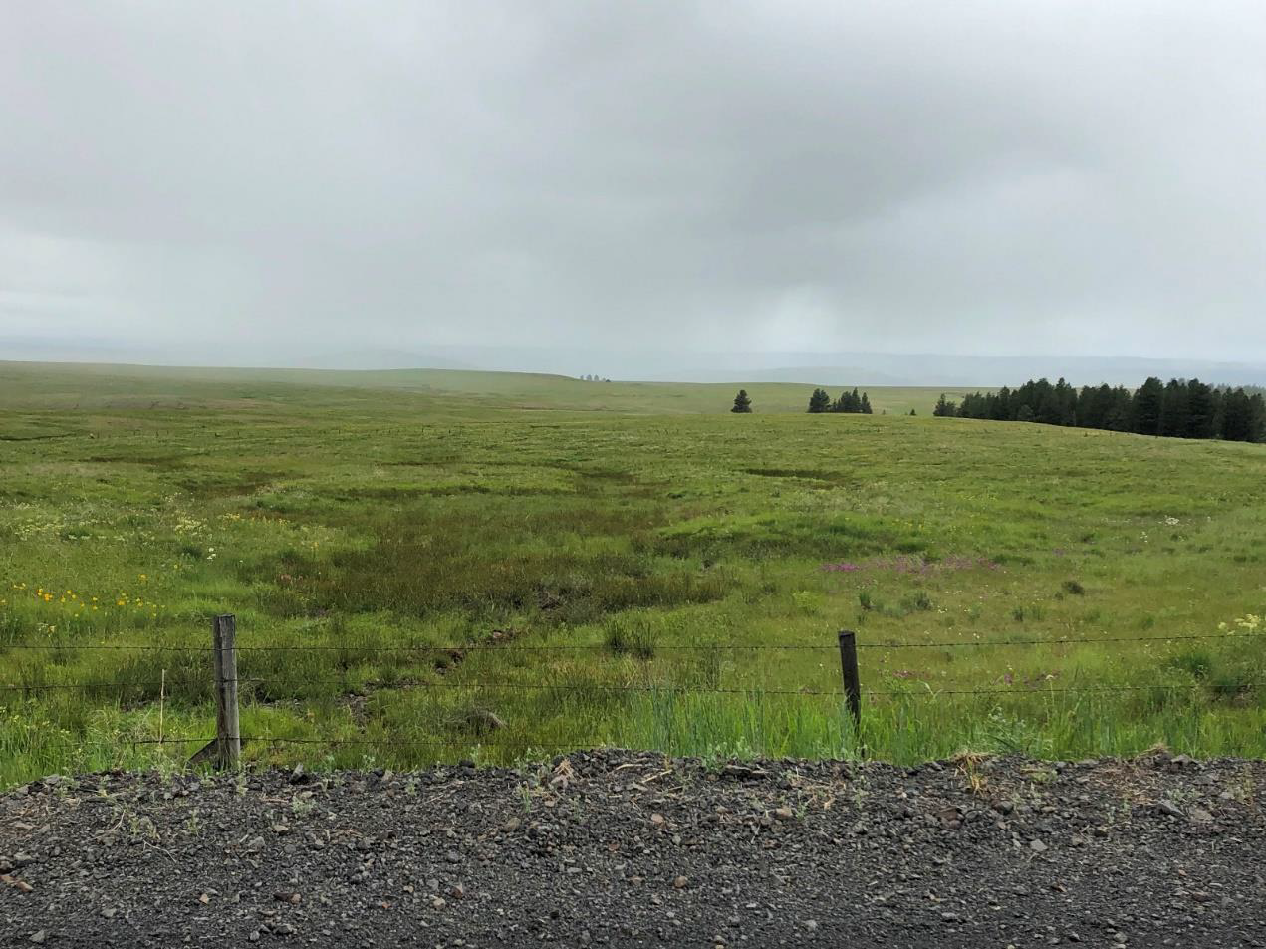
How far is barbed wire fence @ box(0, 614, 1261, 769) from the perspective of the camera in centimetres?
676

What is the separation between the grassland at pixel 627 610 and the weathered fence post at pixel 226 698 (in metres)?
0.57

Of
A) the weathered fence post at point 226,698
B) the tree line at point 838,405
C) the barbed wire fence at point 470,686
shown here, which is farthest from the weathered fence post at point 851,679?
the tree line at point 838,405

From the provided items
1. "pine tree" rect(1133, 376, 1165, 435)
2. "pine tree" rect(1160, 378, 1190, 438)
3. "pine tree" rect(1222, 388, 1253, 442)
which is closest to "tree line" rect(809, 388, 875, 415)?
"pine tree" rect(1133, 376, 1165, 435)

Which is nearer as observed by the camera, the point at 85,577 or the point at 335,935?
the point at 335,935

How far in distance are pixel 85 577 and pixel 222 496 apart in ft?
57.0

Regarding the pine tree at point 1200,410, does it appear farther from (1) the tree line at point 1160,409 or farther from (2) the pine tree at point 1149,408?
(2) the pine tree at point 1149,408

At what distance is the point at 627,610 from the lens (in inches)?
647

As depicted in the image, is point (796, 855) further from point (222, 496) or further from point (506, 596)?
point (222, 496)

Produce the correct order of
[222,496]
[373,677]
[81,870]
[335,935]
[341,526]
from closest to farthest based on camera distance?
[335,935]
[81,870]
[373,677]
[341,526]
[222,496]

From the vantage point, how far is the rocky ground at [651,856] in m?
4.57

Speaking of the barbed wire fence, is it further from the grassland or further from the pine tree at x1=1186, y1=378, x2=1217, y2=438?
the pine tree at x1=1186, y1=378, x2=1217, y2=438

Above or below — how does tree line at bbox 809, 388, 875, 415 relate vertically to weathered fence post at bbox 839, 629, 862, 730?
above

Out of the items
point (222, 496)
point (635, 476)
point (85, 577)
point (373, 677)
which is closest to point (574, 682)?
point (373, 677)

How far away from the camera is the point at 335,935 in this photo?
177 inches
